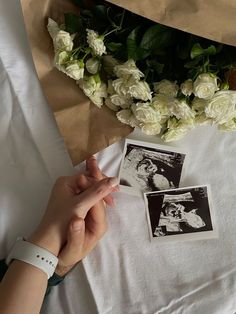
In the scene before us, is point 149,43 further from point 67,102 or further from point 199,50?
point 67,102

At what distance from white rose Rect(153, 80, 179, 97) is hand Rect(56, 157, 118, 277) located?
242mm

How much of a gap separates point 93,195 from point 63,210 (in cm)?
7

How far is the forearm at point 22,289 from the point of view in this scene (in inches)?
33.6

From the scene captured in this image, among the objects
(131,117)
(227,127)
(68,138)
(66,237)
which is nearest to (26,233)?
(66,237)

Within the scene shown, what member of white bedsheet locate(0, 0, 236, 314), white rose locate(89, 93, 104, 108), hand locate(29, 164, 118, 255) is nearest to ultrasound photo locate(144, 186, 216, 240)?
white bedsheet locate(0, 0, 236, 314)

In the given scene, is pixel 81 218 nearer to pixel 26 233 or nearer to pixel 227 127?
pixel 26 233

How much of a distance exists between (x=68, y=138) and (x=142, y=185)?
0.67 feet

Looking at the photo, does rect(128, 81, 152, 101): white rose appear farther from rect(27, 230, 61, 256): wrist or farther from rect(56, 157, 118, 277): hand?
rect(27, 230, 61, 256): wrist

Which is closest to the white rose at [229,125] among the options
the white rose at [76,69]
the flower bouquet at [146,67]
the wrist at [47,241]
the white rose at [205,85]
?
the flower bouquet at [146,67]

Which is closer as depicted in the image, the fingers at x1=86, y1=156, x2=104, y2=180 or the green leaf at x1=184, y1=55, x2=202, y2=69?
the green leaf at x1=184, y1=55, x2=202, y2=69

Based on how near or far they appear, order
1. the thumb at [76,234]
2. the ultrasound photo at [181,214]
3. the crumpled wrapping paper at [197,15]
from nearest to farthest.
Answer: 1. the crumpled wrapping paper at [197,15]
2. the thumb at [76,234]
3. the ultrasound photo at [181,214]

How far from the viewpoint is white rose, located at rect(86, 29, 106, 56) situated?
35.5 inches

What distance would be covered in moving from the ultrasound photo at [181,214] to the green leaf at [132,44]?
323 millimetres

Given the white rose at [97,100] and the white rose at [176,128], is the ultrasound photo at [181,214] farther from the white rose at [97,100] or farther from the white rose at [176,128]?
the white rose at [97,100]
